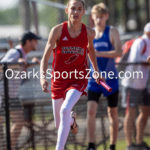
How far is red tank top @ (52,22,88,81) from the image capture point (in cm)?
643

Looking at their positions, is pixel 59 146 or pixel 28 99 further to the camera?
pixel 28 99

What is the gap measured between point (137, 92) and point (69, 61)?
2982 millimetres

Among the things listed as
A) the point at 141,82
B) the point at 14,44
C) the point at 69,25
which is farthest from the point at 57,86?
the point at 14,44

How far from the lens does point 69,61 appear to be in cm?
650

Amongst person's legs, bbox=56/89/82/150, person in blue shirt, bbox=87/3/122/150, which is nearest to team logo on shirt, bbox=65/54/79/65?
person's legs, bbox=56/89/82/150

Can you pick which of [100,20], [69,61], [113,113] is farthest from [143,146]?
[69,61]

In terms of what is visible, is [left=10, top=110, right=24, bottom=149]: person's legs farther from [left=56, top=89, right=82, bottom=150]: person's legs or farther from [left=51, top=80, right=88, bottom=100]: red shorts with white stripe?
[left=56, top=89, right=82, bottom=150]: person's legs

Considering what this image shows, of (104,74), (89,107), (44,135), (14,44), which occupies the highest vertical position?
(14,44)

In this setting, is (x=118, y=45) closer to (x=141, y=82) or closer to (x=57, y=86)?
(x=141, y=82)

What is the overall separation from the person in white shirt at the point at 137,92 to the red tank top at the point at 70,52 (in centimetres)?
249

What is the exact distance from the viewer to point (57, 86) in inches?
257

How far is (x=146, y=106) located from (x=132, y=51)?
3.65 feet

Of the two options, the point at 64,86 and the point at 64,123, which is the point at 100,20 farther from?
the point at 64,123

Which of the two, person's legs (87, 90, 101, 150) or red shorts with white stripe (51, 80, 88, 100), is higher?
red shorts with white stripe (51, 80, 88, 100)
